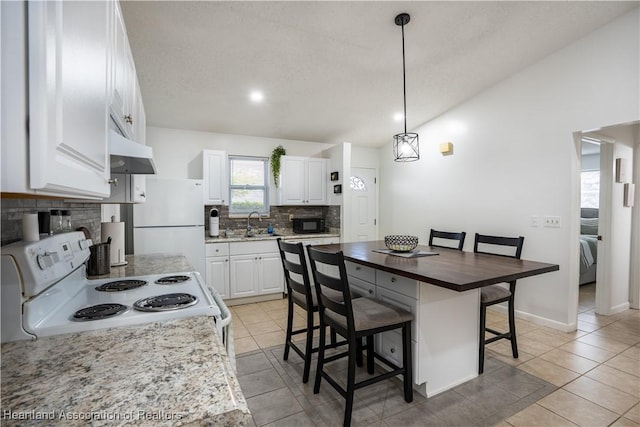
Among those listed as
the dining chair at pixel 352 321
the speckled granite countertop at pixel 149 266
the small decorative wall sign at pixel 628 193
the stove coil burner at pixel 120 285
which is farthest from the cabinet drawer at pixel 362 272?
Answer: the small decorative wall sign at pixel 628 193

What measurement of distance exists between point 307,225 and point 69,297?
357 centimetres

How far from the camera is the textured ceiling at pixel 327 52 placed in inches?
99.0

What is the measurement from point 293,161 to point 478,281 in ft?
11.6

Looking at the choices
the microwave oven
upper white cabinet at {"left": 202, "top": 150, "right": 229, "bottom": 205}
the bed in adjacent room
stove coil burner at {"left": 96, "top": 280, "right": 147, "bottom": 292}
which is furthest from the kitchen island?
the bed in adjacent room

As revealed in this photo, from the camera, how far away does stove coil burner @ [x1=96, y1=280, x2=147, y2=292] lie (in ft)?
5.17

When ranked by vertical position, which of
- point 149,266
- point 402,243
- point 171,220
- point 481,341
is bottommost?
point 481,341

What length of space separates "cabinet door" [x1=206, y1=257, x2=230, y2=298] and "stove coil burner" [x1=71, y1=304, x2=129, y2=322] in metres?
2.77

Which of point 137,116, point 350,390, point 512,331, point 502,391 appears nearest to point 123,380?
point 350,390

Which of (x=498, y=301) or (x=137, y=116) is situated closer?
(x=137, y=116)

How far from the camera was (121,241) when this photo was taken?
2354 mm

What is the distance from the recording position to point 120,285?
1646 mm

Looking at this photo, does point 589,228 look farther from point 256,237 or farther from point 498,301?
point 256,237

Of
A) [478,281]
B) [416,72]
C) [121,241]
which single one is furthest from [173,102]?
[478,281]

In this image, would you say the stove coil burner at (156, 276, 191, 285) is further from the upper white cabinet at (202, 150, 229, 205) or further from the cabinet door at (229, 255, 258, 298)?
the upper white cabinet at (202, 150, 229, 205)
